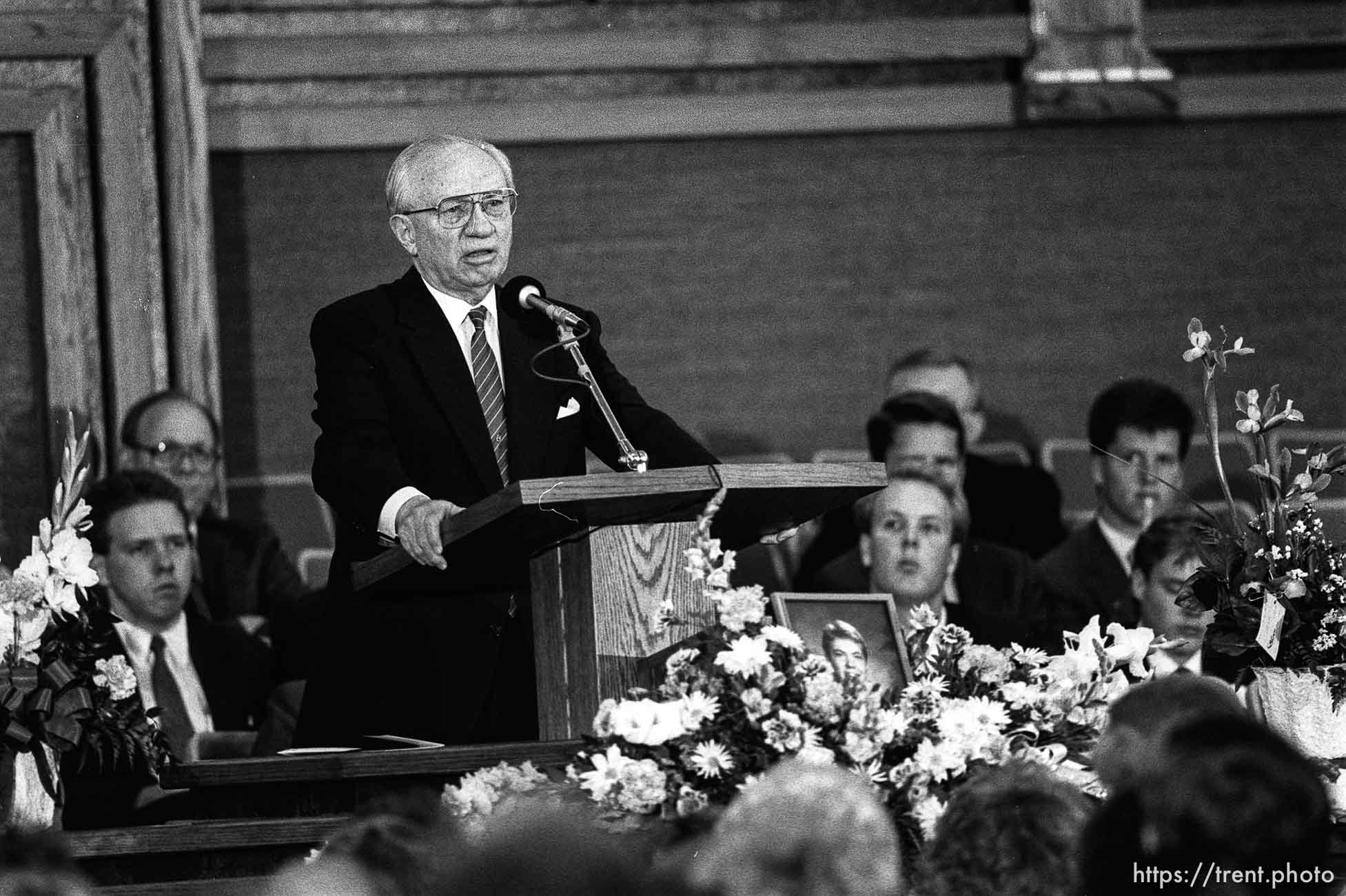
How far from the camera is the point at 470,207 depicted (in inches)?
137

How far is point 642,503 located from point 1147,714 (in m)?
0.74

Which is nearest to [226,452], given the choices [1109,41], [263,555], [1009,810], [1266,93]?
[263,555]

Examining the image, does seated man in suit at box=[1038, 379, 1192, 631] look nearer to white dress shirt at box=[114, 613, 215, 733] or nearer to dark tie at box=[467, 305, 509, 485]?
white dress shirt at box=[114, 613, 215, 733]

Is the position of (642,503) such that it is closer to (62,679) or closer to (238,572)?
(62,679)

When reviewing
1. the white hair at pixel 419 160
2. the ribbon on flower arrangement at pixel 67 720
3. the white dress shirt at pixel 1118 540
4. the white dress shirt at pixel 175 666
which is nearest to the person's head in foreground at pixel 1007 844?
the white hair at pixel 419 160

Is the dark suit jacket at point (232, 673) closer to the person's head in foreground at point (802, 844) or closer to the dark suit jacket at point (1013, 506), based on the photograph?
the dark suit jacket at point (1013, 506)

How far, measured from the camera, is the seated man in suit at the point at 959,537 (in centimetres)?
555

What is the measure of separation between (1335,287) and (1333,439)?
66 cm

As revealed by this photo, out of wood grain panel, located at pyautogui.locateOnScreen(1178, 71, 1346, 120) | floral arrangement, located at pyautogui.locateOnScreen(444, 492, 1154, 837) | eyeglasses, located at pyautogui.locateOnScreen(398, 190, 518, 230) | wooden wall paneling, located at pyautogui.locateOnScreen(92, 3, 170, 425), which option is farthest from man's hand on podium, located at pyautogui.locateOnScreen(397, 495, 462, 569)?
wood grain panel, located at pyautogui.locateOnScreen(1178, 71, 1346, 120)

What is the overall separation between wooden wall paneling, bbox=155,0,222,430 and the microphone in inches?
144

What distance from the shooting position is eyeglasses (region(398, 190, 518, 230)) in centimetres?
347

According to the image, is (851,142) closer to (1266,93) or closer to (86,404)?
(1266,93)

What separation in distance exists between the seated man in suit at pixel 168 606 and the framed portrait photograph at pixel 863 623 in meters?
2.28

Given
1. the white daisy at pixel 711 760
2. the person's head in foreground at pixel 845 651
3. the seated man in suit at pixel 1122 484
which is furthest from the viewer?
the seated man in suit at pixel 1122 484
